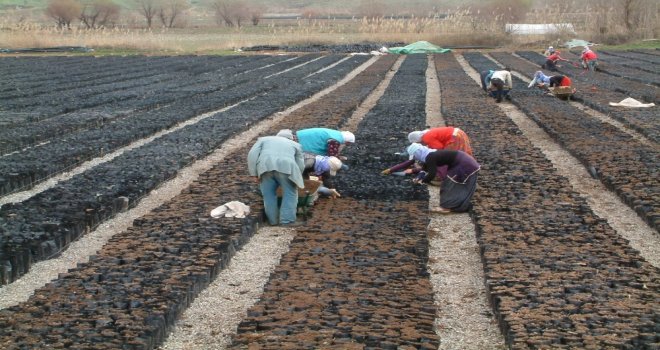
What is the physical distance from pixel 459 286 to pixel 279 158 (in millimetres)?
2861

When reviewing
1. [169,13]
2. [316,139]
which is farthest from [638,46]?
[169,13]

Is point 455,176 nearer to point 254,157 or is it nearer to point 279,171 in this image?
point 279,171

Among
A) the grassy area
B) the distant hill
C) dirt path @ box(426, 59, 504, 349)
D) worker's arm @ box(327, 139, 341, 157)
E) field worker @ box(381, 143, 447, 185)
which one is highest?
the distant hill

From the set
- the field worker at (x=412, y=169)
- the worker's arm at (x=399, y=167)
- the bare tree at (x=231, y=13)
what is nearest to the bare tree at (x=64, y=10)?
the bare tree at (x=231, y=13)

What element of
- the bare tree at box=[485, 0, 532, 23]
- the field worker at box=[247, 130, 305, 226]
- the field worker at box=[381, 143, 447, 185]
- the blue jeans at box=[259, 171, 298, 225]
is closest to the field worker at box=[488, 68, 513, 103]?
the field worker at box=[381, 143, 447, 185]

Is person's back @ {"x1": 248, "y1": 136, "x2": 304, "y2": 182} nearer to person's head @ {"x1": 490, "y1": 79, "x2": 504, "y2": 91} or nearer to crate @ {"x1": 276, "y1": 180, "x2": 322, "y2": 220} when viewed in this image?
crate @ {"x1": 276, "y1": 180, "x2": 322, "y2": 220}

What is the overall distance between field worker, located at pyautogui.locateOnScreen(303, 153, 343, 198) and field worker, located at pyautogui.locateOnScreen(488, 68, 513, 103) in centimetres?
1244

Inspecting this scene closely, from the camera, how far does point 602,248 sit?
8578 mm

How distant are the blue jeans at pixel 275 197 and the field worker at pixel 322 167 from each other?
0.71 meters

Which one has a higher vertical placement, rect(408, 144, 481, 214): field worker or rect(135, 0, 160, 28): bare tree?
rect(135, 0, 160, 28): bare tree

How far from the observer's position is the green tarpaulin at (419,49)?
2053 inches

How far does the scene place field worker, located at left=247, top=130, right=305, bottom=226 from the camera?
9727mm

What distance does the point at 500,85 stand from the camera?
22.6 m

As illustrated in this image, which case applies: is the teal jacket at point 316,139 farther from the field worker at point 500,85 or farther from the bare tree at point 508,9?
the bare tree at point 508,9
